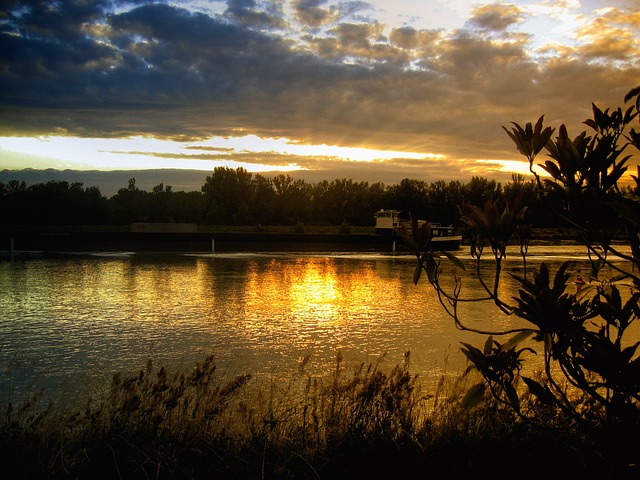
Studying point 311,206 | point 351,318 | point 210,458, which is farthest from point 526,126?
point 311,206

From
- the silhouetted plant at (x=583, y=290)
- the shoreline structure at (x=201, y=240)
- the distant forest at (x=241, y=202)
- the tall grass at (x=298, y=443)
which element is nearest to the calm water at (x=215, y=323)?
the tall grass at (x=298, y=443)

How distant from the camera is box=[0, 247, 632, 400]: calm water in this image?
28.0 ft

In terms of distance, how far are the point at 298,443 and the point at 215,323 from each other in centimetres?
755

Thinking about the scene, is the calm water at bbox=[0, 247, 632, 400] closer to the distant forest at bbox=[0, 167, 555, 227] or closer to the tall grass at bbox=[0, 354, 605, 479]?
the tall grass at bbox=[0, 354, 605, 479]

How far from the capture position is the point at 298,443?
15.2ft

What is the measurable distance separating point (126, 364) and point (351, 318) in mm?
5698

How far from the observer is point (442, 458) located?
436cm

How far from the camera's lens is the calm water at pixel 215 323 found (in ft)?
28.0

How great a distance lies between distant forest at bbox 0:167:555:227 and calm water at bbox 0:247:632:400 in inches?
2140

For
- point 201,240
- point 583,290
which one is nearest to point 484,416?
point 583,290

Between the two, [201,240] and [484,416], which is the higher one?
[484,416]

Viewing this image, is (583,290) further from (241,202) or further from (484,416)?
(241,202)

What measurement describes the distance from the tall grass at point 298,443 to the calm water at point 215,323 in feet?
8.11

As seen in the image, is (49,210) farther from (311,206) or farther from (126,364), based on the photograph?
(126,364)
